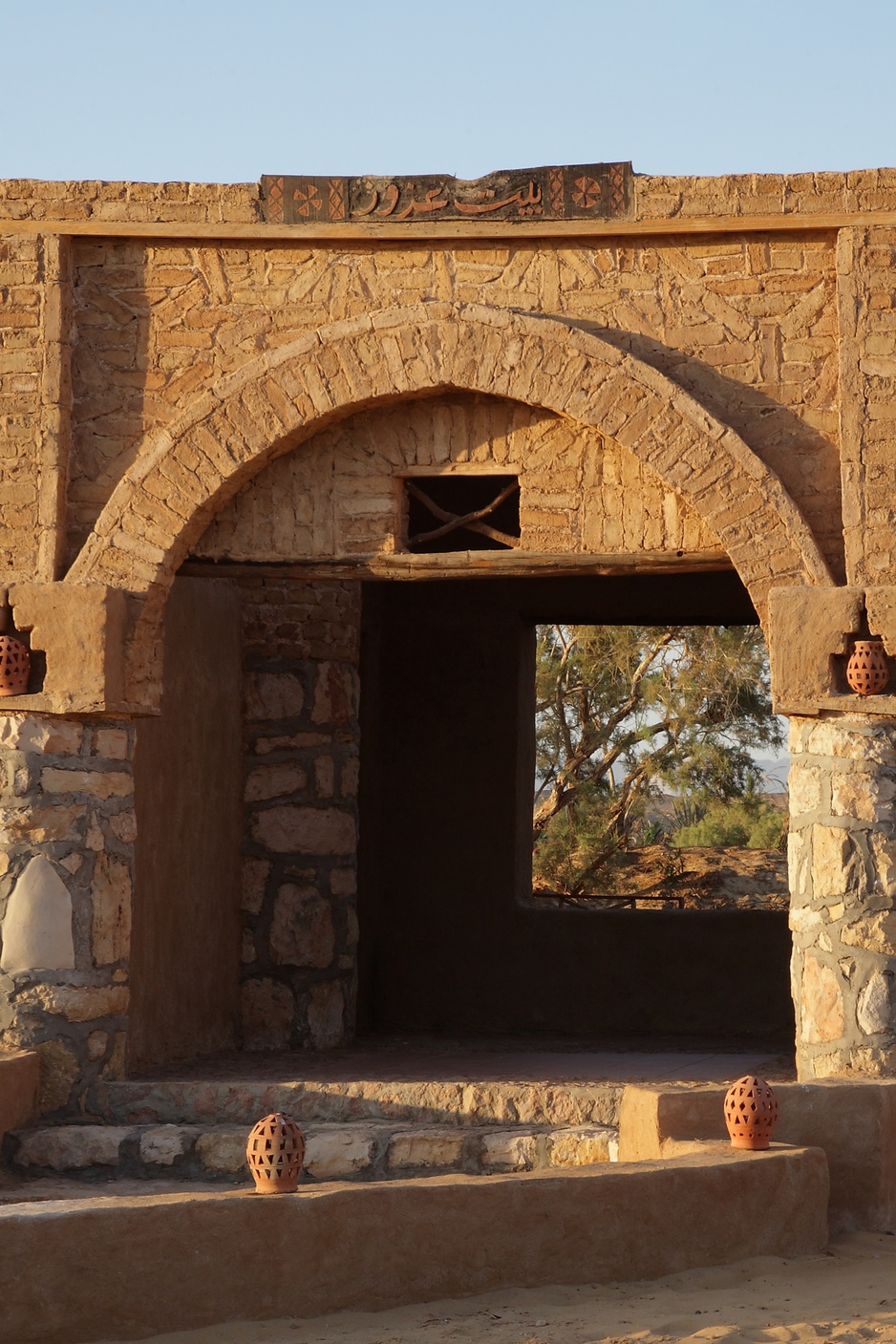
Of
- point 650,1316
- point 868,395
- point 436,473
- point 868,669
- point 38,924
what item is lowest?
point 650,1316

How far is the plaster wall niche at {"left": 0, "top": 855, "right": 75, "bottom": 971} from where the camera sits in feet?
22.0

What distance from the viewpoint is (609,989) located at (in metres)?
10.0

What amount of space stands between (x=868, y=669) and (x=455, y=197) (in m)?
2.54

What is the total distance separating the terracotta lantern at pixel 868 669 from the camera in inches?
245

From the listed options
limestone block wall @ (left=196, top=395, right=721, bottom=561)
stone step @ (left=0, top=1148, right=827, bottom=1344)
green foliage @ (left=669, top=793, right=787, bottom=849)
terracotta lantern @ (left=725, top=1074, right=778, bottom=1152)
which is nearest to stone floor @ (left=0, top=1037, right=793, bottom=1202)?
terracotta lantern @ (left=725, top=1074, right=778, bottom=1152)

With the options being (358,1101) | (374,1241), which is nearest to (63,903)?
(358,1101)

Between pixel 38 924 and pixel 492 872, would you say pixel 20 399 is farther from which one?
pixel 492 872

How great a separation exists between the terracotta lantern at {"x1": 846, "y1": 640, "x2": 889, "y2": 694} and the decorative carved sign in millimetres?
2003

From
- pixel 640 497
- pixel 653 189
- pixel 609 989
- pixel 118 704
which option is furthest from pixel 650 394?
pixel 609 989

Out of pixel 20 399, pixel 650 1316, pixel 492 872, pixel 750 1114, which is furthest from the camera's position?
pixel 492 872

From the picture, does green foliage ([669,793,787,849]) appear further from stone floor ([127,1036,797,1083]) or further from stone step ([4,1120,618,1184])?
stone step ([4,1120,618,1184])

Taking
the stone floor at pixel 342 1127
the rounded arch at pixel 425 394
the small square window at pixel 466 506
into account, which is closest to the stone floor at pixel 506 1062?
the stone floor at pixel 342 1127

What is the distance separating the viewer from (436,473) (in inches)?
272

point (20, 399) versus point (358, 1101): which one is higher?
point (20, 399)
